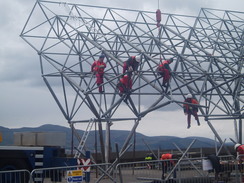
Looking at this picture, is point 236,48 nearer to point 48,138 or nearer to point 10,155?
point 48,138

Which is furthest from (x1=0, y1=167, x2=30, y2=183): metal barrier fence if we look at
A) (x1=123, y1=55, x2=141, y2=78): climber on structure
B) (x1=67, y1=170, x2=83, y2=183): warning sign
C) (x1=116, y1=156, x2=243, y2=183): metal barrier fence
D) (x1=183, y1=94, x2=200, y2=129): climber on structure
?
(x1=183, y1=94, x2=200, y2=129): climber on structure

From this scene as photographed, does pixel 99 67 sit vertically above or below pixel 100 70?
above

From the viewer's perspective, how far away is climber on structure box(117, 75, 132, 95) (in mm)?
21559

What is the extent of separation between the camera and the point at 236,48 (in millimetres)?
29391

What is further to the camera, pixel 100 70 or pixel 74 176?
pixel 100 70

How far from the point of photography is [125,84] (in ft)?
71.1

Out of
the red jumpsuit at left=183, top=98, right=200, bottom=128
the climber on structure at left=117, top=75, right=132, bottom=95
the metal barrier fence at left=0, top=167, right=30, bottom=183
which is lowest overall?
the metal barrier fence at left=0, top=167, right=30, bottom=183

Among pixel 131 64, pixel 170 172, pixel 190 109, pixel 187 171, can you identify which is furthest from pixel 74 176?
pixel 190 109

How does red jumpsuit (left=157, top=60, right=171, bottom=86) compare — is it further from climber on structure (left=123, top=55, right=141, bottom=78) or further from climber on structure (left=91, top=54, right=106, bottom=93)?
climber on structure (left=91, top=54, right=106, bottom=93)

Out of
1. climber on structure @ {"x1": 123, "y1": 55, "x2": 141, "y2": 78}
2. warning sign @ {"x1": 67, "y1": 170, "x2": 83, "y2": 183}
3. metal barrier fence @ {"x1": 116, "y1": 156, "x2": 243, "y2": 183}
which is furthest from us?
climber on structure @ {"x1": 123, "y1": 55, "x2": 141, "y2": 78}

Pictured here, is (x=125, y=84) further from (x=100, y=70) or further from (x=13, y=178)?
(x=13, y=178)

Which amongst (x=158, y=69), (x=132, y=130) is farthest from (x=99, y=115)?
(x=158, y=69)

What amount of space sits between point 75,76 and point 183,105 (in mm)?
6370

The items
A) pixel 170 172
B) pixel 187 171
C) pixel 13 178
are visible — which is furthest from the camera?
pixel 187 171
